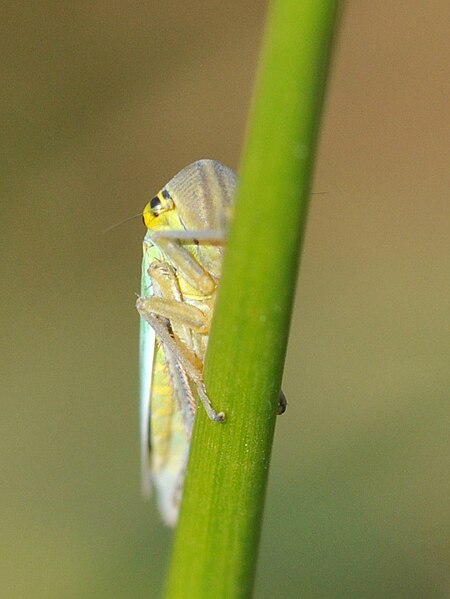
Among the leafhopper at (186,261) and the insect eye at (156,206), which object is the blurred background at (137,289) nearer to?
the leafhopper at (186,261)

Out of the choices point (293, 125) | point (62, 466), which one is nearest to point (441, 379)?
point (62, 466)

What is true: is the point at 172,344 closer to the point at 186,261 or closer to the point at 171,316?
the point at 171,316

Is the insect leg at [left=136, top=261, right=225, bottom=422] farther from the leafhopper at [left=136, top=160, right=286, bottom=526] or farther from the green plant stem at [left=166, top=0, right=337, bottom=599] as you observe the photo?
the green plant stem at [left=166, top=0, right=337, bottom=599]

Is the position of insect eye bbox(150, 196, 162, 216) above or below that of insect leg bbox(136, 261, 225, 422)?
above

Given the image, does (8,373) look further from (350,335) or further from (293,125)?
(293,125)

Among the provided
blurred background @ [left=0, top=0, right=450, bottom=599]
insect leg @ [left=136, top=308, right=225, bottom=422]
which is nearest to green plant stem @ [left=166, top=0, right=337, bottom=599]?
insect leg @ [left=136, top=308, right=225, bottom=422]

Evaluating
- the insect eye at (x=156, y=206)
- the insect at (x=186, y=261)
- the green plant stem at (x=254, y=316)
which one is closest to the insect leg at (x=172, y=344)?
the insect at (x=186, y=261)

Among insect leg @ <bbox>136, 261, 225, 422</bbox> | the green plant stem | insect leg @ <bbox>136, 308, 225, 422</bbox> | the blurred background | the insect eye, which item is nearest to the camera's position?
the green plant stem
